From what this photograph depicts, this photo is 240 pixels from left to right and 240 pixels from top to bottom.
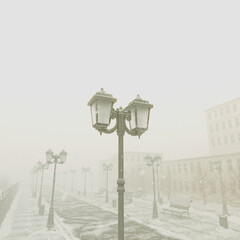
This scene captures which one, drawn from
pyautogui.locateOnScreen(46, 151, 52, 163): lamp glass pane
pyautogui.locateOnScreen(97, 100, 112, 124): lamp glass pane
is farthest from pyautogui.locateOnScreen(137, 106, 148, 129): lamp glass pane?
pyautogui.locateOnScreen(46, 151, 52, 163): lamp glass pane

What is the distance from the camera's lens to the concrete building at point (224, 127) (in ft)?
174

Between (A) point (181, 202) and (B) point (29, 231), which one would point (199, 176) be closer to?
(A) point (181, 202)

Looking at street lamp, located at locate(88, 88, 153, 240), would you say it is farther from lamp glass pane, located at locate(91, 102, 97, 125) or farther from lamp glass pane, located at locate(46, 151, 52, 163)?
lamp glass pane, located at locate(46, 151, 52, 163)

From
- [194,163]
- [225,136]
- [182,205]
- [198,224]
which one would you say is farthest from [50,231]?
[225,136]

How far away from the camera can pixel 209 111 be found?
62.0m

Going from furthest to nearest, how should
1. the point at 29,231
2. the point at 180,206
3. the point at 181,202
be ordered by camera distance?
the point at 181,202 → the point at 180,206 → the point at 29,231

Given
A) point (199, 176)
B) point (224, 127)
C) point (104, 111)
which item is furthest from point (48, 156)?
point (224, 127)

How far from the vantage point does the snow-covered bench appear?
1689 cm

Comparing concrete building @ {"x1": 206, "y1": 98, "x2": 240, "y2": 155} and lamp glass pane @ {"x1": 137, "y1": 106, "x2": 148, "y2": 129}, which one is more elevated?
concrete building @ {"x1": 206, "y1": 98, "x2": 240, "y2": 155}

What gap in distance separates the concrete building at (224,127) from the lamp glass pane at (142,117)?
55.0 m

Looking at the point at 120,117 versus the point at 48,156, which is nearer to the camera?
the point at 120,117

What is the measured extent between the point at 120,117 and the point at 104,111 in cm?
47

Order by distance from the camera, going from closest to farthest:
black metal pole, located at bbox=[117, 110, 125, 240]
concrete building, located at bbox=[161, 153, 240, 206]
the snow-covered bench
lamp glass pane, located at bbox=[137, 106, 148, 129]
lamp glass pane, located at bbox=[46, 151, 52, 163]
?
black metal pole, located at bbox=[117, 110, 125, 240], lamp glass pane, located at bbox=[137, 106, 148, 129], lamp glass pane, located at bbox=[46, 151, 52, 163], the snow-covered bench, concrete building, located at bbox=[161, 153, 240, 206]

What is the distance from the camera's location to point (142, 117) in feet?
15.6
